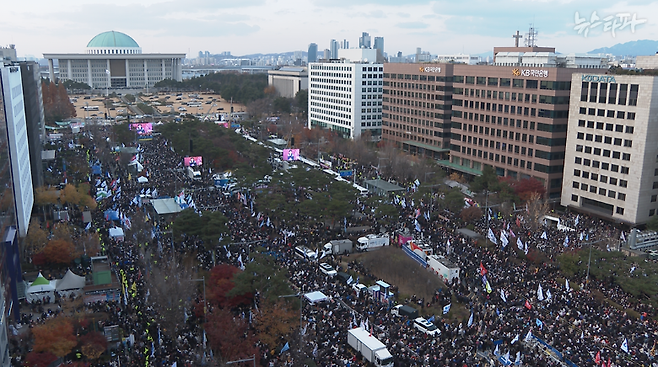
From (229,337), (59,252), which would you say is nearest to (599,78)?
(229,337)

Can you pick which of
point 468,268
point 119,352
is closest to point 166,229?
point 119,352

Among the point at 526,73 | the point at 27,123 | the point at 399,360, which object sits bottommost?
the point at 399,360

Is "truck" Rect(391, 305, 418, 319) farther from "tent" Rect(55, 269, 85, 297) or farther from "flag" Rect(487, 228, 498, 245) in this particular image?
"tent" Rect(55, 269, 85, 297)

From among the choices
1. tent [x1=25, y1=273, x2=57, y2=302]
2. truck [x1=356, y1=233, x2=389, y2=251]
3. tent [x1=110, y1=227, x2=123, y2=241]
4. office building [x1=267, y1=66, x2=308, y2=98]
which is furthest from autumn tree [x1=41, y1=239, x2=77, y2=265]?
office building [x1=267, y1=66, x2=308, y2=98]

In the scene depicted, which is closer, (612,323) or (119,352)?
(119,352)

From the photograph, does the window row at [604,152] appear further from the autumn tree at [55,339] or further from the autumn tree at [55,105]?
the autumn tree at [55,105]

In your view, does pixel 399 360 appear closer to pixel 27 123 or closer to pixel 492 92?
pixel 27 123
